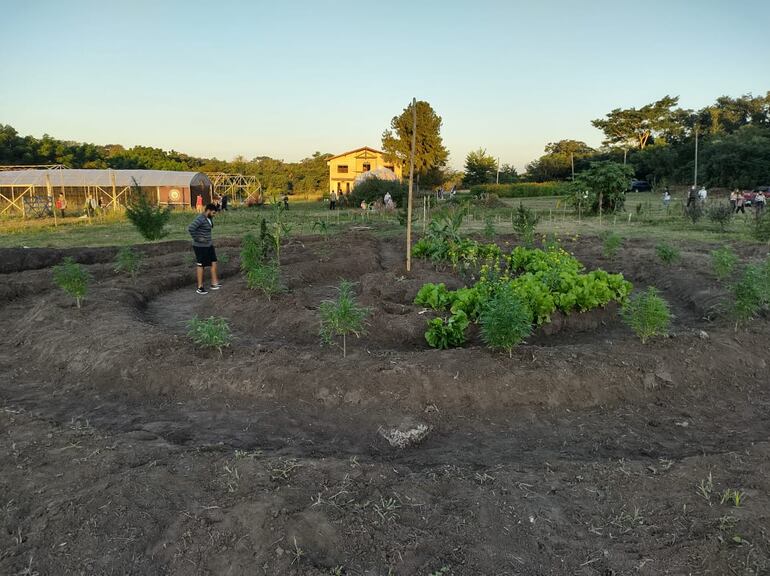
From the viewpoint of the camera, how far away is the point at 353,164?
48.1 metres

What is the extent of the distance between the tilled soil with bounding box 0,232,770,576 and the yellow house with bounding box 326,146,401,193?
42.0 meters

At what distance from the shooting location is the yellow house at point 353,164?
157 ft

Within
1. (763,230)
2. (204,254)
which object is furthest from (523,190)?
(204,254)

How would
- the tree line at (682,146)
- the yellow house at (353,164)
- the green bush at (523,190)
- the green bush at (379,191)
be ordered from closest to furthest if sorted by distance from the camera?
the green bush at (379,191), the tree line at (682,146), the green bush at (523,190), the yellow house at (353,164)

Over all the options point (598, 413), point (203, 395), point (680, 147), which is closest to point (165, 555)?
point (203, 395)

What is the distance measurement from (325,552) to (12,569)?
147 centimetres

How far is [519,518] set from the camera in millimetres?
2963

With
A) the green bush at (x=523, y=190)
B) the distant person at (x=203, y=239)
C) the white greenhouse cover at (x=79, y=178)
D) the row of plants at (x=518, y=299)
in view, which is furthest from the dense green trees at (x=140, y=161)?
the row of plants at (x=518, y=299)

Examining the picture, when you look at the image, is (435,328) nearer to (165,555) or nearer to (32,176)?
(165,555)

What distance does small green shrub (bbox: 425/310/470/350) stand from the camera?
18.8ft

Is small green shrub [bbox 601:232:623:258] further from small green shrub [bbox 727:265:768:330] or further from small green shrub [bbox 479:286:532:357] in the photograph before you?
small green shrub [bbox 479:286:532:357]

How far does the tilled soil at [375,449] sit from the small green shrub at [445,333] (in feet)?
0.89

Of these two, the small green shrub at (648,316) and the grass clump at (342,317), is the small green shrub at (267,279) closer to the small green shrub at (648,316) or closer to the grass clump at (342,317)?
the grass clump at (342,317)

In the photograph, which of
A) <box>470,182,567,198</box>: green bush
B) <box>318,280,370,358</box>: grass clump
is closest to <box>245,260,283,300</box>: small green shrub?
<box>318,280,370,358</box>: grass clump
